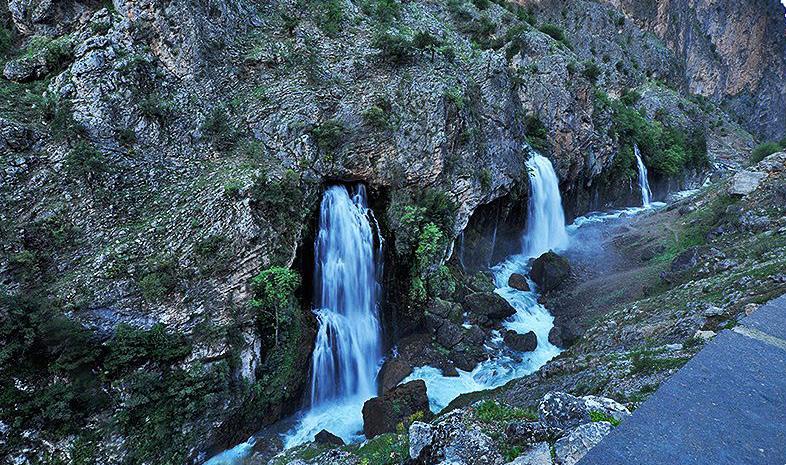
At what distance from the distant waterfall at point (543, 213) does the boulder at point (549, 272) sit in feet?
10.2

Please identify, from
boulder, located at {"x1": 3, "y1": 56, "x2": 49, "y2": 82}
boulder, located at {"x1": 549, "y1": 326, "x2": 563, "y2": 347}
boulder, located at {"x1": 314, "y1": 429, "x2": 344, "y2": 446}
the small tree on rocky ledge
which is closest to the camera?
boulder, located at {"x1": 314, "y1": 429, "x2": 344, "y2": 446}

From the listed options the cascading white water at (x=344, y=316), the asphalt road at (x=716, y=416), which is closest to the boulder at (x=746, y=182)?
the cascading white water at (x=344, y=316)

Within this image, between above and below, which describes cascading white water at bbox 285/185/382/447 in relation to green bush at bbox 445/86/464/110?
below

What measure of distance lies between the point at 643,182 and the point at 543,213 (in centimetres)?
1369

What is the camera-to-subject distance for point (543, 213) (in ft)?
69.8

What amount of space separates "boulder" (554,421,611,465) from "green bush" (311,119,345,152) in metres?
12.0

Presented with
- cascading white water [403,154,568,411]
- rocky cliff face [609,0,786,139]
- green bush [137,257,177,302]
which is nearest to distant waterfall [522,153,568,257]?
cascading white water [403,154,568,411]

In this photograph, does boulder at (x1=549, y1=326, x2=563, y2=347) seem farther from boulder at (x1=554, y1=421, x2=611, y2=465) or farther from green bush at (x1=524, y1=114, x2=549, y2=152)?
green bush at (x1=524, y1=114, x2=549, y2=152)

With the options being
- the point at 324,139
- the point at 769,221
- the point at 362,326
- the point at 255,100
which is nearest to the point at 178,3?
the point at 255,100

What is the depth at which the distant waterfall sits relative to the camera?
20.8 meters

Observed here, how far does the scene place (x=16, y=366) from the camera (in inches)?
307

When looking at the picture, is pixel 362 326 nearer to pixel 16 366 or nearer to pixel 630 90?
pixel 16 366

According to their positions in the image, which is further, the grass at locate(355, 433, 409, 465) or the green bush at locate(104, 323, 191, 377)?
the green bush at locate(104, 323, 191, 377)

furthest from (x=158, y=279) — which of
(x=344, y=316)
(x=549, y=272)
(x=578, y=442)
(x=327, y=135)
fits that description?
(x=549, y=272)
